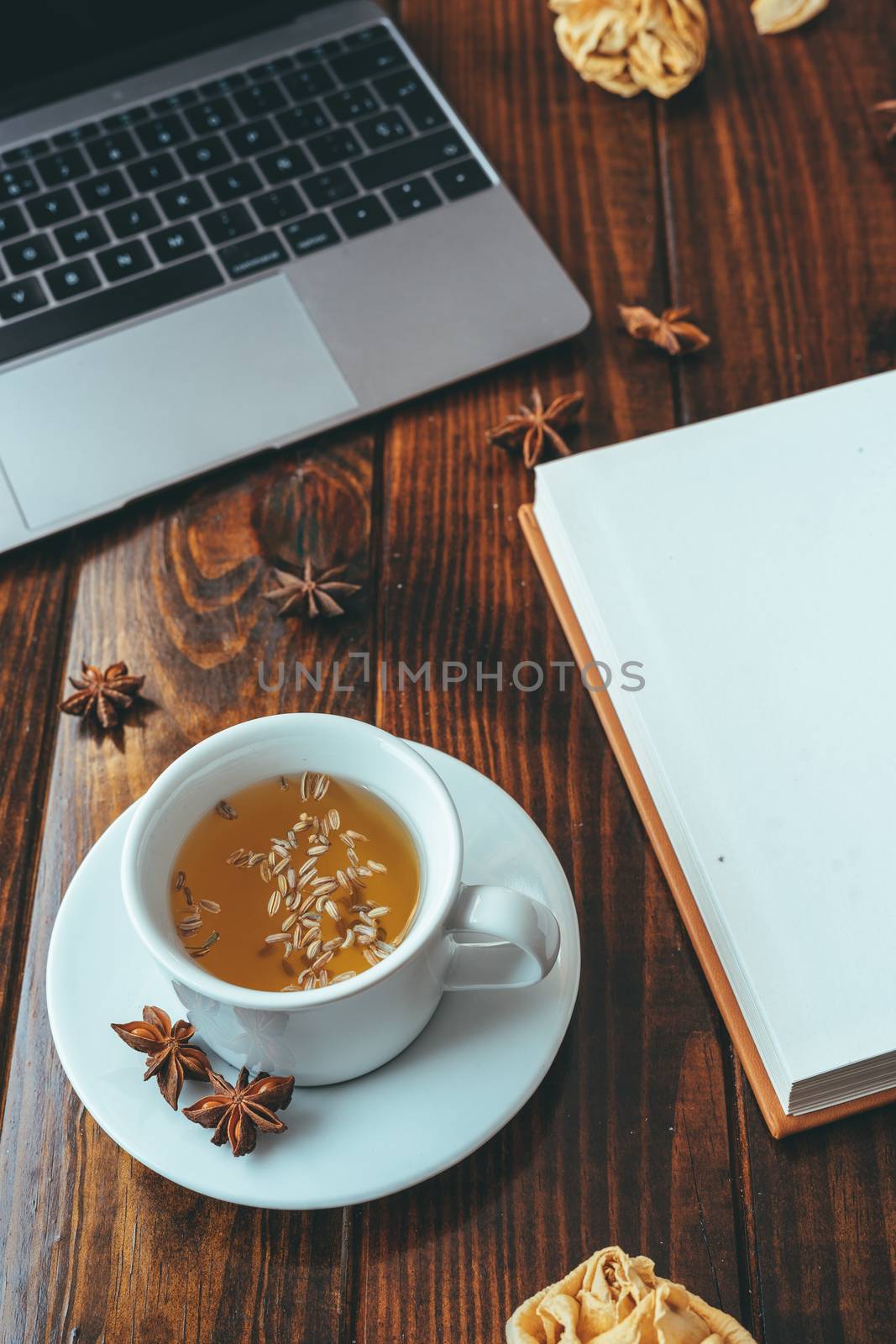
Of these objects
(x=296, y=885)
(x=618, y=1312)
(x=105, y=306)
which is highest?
(x=105, y=306)

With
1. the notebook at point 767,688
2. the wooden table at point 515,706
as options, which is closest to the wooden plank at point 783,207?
the wooden table at point 515,706

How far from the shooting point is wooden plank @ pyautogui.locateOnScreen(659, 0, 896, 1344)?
0.87 metres

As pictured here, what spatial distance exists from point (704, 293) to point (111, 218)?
46 cm

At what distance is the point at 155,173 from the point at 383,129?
7.3 inches

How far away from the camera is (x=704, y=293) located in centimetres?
90

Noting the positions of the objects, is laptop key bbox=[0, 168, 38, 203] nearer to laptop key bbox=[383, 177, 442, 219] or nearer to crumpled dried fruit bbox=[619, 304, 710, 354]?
laptop key bbox=[383, 177, 442, 219]

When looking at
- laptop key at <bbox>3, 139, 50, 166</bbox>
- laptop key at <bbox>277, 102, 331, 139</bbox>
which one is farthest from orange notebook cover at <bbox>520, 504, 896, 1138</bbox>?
laptop key at <bbox>3, 139, 50, 166</bbox>

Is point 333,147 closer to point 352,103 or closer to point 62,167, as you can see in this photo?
point 352,103

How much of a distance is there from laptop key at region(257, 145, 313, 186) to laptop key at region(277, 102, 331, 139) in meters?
0.02

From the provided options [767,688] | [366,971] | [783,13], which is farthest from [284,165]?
[366,971]

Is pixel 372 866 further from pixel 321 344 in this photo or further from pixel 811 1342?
pixel 321 344

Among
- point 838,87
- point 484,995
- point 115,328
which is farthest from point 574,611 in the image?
point 838,87

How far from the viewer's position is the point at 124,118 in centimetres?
94

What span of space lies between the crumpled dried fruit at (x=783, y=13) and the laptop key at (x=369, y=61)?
0.33m
